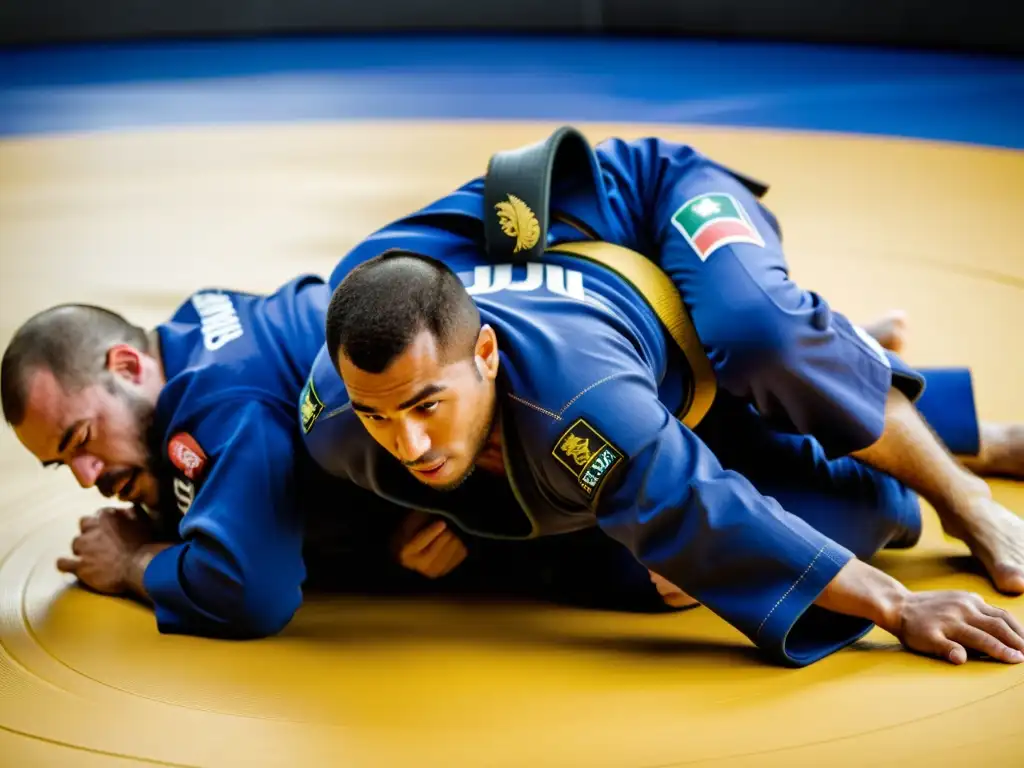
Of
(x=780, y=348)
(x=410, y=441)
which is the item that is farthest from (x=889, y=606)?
(x=410, y=441)

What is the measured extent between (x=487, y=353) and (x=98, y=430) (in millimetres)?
900

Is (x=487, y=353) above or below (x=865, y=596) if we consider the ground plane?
above

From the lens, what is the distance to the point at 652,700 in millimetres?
2184

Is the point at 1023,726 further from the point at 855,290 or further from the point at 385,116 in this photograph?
the point at 385,116

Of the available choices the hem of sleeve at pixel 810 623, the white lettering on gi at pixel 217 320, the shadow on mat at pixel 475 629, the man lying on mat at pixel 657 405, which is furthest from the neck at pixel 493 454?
the white lettering on gi at pixel 217 320

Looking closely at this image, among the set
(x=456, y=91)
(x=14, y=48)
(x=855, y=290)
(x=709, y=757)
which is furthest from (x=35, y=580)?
(x=14, y=48)

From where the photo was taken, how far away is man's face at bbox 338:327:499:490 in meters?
2.15

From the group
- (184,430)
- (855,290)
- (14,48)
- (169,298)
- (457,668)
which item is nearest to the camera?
(457,668)

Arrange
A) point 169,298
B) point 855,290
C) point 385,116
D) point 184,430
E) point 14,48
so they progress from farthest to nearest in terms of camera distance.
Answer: point 14,48
point 385,116
point 169,298
point 855,290
point 184,430

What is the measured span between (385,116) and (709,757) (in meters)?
Result: 5.91

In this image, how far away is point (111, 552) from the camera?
9.15 ft

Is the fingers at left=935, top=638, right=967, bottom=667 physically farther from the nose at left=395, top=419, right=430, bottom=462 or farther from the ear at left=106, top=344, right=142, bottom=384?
the ear at left=106, top=344, right=142, bottom=384

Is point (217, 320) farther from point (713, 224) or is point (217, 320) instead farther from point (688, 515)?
point (688, 515)

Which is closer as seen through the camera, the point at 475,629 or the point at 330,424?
the point at 330,424
